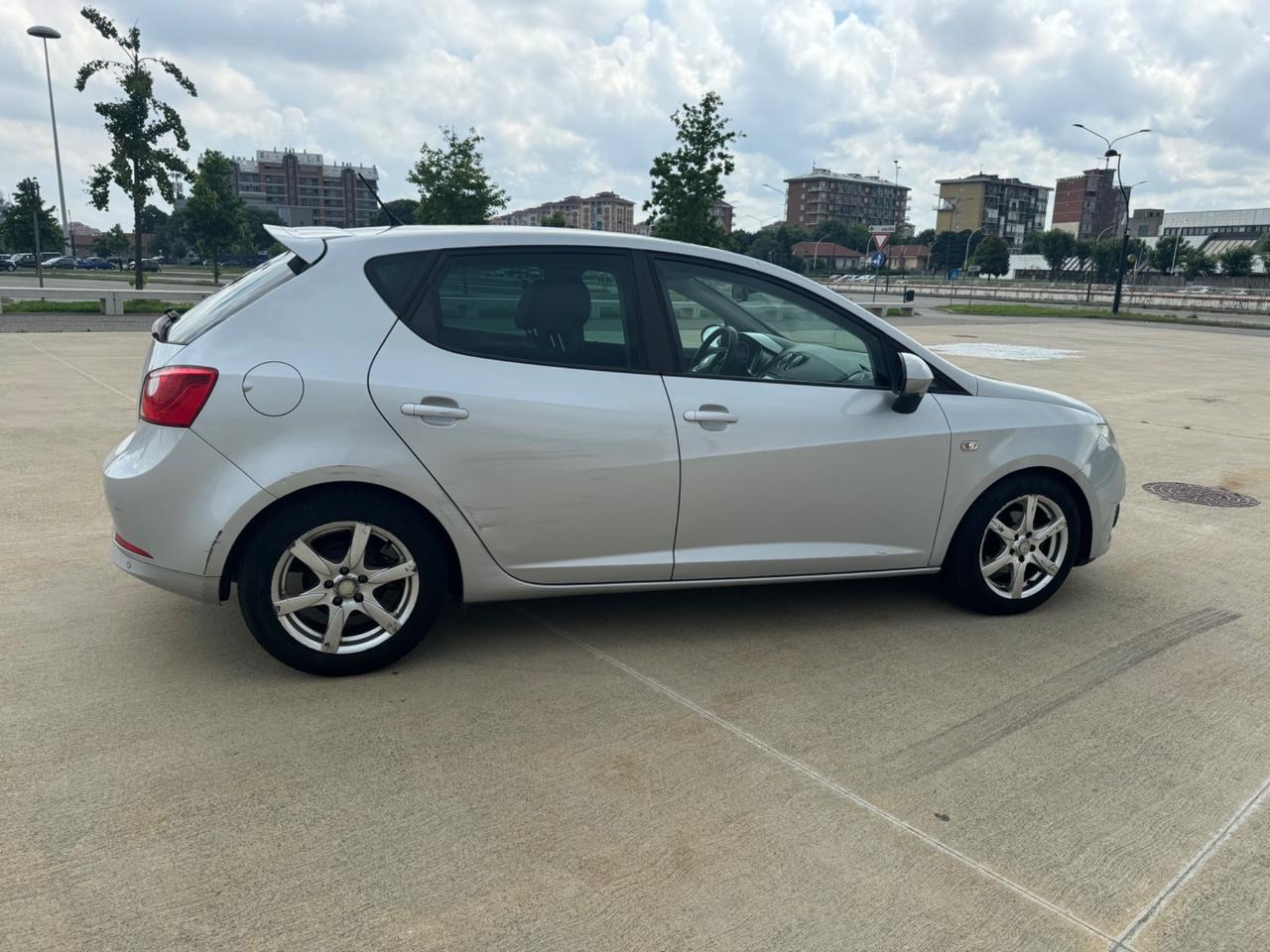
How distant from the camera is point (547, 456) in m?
3.51

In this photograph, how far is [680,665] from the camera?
3742mm

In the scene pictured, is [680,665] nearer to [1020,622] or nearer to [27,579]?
[1020,622]

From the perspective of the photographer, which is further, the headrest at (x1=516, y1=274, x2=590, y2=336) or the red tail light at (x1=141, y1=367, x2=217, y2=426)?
the headrest at (x1=516, y1=274, x2=590, y2=336)

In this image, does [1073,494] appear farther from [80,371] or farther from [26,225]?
[26,225]

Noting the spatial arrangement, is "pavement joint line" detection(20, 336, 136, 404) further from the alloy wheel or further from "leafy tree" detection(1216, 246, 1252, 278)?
"leafy tree" detection(1216, 246, 1252, 278)

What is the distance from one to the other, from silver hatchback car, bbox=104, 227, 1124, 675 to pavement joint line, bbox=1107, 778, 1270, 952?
59.9 inches

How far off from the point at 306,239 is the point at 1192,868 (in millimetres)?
3578

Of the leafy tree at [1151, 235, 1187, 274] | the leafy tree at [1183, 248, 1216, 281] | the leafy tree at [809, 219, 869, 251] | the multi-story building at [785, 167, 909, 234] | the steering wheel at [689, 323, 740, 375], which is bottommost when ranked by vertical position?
the steering wheel at [689, 323, 740, 375]

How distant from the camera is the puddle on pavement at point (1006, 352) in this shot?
16703 mm

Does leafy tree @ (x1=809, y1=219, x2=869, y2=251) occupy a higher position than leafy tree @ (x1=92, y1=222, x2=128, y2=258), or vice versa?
leafy tree @ (x1=809, y1=219, x2=869, y2=251)

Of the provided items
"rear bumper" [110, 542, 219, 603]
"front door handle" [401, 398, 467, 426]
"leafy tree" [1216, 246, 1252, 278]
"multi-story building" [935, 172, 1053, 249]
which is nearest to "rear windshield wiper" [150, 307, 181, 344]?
"rear bumper" [110, 542, 219, 603]

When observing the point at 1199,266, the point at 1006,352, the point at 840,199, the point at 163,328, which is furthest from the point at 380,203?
the point at 840,199

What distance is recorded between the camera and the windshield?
346cm

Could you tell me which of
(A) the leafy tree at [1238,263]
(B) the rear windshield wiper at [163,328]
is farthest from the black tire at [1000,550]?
(A) the leafy tree at [1238,263]
